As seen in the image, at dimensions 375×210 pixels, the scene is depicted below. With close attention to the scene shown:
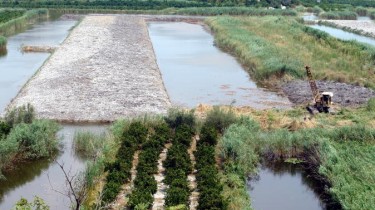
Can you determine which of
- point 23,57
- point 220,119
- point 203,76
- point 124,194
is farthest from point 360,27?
point 124,194

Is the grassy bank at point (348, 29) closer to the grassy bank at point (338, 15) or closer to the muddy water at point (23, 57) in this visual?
the grassy bank at point (338, 15)

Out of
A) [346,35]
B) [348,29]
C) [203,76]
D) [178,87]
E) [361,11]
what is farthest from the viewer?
[361,11]

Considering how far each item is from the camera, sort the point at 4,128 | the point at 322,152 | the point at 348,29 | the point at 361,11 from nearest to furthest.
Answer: the point at 322,152 → the point at 4,128 → the point at 348,29 → the point at 361,11

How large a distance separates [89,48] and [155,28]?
54.1 feet

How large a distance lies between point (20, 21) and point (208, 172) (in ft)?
122

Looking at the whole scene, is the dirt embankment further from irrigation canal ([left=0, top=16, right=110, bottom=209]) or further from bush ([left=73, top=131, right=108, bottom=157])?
bush ([left=73, top=131, right=108, bottom=157])

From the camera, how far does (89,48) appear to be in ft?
107

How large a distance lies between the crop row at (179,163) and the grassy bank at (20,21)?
26732 millimetres

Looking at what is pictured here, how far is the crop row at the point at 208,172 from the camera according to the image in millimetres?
11492

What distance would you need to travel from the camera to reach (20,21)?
1823 inches

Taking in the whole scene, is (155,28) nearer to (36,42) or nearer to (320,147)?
(36,42)

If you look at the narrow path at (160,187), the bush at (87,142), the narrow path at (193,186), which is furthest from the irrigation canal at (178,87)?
the narrow path at (160,187)

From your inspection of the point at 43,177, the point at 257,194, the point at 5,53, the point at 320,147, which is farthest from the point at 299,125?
the point at 5,53

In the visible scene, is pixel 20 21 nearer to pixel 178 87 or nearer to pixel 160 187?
pixel 178 87
